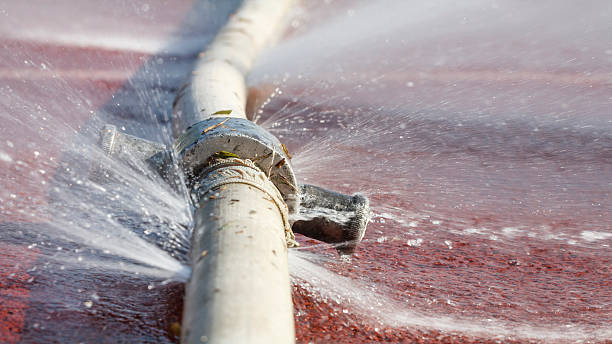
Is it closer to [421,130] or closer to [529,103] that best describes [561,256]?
[421,130]

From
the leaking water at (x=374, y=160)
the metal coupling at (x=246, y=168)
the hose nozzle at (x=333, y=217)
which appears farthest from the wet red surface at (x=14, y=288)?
the hose nozzle at (x=333, y=217)

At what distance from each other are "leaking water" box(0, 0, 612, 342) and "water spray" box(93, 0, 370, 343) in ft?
0.42

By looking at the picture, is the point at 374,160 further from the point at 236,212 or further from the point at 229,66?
the point at 236,212

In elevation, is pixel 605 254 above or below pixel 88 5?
below

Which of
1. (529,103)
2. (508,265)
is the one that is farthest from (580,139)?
(508,265)

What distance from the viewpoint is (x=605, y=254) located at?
2836 mm

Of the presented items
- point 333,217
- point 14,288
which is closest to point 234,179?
point 333,217

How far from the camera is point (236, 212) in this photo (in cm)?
198

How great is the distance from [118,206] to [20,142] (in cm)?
97

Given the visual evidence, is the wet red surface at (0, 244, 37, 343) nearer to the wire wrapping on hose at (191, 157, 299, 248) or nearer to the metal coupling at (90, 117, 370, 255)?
the metal coupling at (90, 117, 370, 255)

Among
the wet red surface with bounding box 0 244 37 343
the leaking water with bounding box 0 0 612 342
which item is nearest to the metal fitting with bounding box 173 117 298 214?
the leaking water with bounding box 0 0 612 342

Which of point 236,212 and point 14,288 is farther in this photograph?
point 14,288

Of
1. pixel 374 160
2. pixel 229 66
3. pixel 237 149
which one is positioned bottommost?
pixel 237 149

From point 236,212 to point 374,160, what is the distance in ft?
5.77
